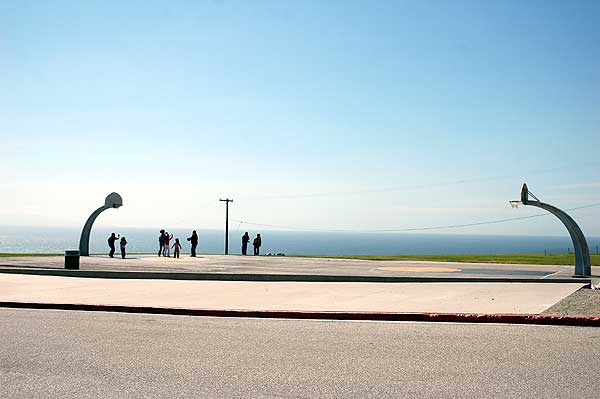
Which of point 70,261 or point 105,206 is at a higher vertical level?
point 105,206

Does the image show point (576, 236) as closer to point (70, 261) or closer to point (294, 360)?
point (70, 261)

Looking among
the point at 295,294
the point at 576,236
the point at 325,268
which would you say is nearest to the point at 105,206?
the point at 325,268

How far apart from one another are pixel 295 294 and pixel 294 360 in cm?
809

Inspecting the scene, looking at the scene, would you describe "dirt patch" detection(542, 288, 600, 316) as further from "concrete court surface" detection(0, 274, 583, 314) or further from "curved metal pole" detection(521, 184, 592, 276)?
"curved metal pole" detection(521, 184, 592, 276)

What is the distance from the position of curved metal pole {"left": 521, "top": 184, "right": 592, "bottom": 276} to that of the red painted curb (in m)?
14.2

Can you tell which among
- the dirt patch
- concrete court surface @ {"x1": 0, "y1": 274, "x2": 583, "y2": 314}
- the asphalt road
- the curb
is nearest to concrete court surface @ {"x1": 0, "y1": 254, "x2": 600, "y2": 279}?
the curb

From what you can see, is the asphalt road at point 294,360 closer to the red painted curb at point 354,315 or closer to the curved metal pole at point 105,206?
the red painted curb at point 354,315

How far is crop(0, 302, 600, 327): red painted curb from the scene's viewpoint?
10812mm

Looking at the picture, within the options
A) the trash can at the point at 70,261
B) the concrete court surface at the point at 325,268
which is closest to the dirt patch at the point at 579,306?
the concrete court surface at the point at 325,268

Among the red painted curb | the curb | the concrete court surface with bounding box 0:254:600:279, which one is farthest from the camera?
the concrete court surface with bounding box 0:254:600:279

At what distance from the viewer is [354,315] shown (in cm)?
1187

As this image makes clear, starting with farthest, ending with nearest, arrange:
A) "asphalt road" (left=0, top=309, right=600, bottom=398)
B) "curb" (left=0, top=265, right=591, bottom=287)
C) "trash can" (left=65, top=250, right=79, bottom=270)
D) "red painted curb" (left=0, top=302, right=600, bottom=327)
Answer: "trash can" (left=65, top=250, right=79, bottom=270)
"curb" (left=0, top=265, right=591, bottom=287)
"red painted curb" (left=0, top=302, right=600, bottom=327)
"asphalt road" (left=0, top=309, right=600, bottom=398)

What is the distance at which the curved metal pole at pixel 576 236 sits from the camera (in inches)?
944

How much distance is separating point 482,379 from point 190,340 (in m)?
4.27
